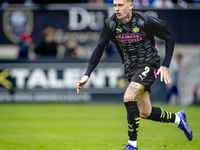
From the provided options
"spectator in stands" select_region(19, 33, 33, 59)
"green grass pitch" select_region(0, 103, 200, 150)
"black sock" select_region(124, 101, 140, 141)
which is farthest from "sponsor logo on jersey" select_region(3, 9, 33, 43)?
"black sock" select_region(124, 101, 140, 141)

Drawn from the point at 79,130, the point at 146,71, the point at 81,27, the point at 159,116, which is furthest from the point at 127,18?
the point at 81,27

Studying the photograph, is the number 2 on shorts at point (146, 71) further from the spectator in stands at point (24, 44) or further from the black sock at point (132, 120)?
the spectator in stands at point (24, 44)

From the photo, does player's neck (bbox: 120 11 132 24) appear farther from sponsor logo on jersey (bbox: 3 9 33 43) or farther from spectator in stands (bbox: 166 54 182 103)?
sponsor logo on jersey (bbox: 3 9 33 43)

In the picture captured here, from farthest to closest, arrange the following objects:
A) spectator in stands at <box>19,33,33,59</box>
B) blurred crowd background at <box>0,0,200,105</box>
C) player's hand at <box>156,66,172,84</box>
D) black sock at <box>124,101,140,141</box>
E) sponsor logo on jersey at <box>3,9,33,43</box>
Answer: sponsor logo on jersey at <box>3,9,33,43</box>, blurred crowd background at <box>0,0,200,105</box>, spectator in stands at <box>19,33,33,59</box>, player's hand at <box>156,66,172,84</box>, black sock at <box>124,101,140,141</box>

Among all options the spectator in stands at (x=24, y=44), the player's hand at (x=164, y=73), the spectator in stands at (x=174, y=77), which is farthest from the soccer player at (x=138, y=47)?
the spectator in stands at (x=24, y=44)

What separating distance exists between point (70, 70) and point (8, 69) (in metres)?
2.39

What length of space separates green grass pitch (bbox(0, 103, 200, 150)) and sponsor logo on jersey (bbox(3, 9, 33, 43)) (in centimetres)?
474

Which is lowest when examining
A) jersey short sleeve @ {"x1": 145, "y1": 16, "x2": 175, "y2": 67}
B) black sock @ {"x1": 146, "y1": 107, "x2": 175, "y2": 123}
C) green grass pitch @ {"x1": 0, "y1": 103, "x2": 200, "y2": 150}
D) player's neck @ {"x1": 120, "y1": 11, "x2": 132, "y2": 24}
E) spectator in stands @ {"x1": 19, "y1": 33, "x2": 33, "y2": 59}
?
green grass pitch @ {"x1": 0, "y1": 103, "x2": 200, "y2": 150}

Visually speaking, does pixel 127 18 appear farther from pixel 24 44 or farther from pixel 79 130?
pixel 24 44

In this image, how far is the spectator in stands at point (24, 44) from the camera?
14884 mm

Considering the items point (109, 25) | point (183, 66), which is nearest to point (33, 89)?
point (183, 66)

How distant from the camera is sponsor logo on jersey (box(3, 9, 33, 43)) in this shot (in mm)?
16184

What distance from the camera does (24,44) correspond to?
49.4 feet

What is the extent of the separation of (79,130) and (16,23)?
9520 mm
